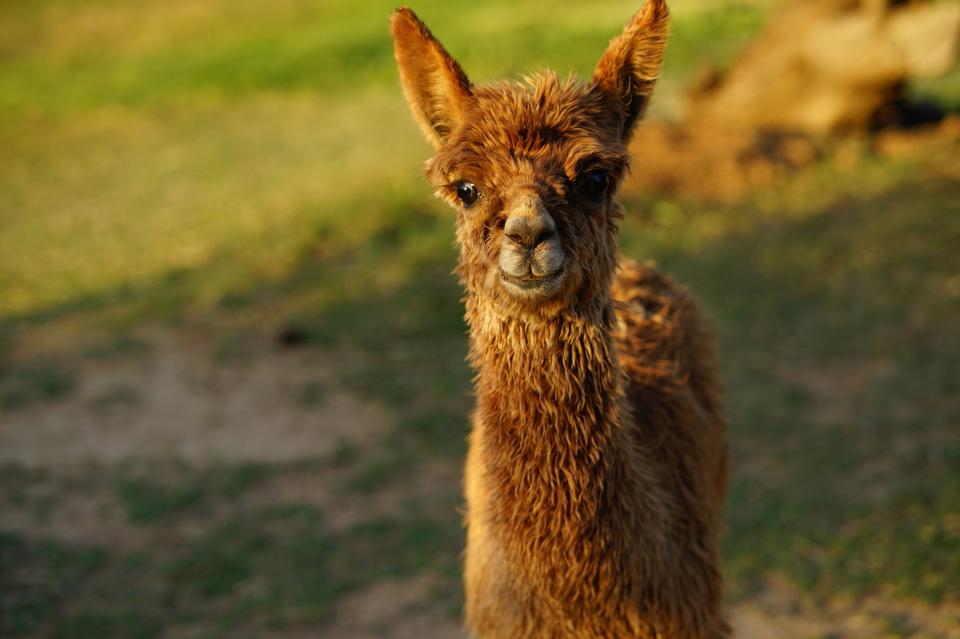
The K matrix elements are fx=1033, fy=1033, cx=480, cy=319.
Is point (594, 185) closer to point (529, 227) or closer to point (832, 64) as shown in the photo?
point (529, 227)

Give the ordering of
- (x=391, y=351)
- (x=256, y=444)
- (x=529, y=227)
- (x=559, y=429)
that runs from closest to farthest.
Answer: (x=529, y=227), (x=559, y=429), (x=256, y=444), (x=391, y=351)

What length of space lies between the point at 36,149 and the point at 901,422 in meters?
13.5

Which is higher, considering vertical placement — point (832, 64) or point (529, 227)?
point (832, 64)

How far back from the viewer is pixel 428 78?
3525mm

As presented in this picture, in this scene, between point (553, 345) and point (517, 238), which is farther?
point (553, 345)

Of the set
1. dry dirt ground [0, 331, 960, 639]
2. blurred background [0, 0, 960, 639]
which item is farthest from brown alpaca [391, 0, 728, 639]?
dry dirt ground [0, 331, 960, 639]

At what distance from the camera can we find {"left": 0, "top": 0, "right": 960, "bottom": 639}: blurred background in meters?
5.55

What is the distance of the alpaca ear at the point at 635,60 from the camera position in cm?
338

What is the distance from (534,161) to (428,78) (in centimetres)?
62

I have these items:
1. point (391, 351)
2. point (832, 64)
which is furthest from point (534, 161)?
point (832, 64)

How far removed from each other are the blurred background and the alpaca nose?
0.94 m

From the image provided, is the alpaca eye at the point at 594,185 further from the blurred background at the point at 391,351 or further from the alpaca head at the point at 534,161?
the blurred background at the point at 391,351

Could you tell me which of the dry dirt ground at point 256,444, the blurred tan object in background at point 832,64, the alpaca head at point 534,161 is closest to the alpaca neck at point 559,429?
the alpaca head at point 534,161

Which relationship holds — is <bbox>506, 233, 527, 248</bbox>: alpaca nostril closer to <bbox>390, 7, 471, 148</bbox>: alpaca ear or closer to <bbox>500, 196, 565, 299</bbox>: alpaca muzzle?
<bbox>500, 196, 565, 299</bbox>: alpaca muzzle
